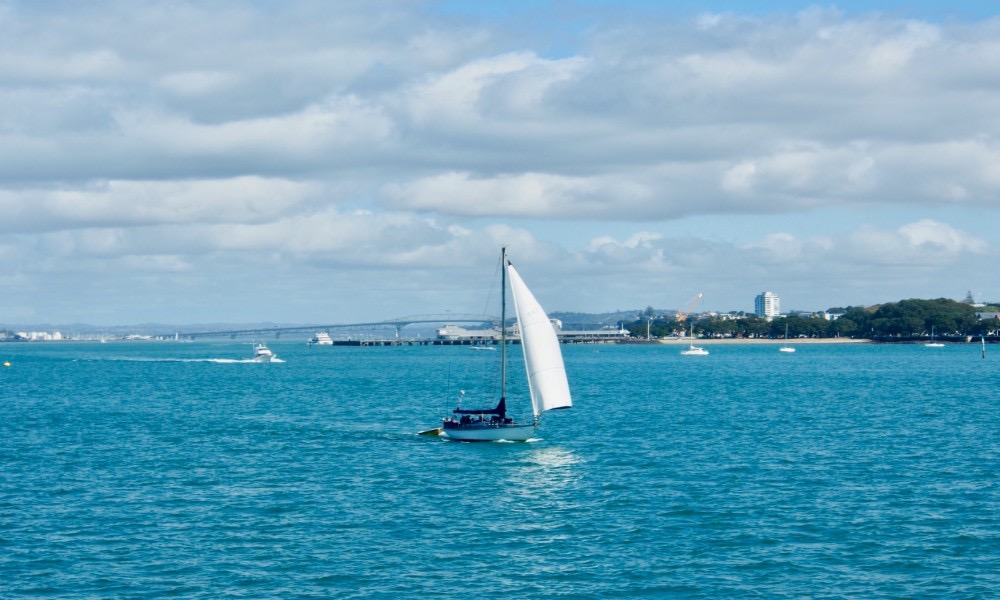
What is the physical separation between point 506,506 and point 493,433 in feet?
78.3

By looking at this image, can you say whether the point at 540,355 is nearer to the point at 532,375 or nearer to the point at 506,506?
the point at 532,375

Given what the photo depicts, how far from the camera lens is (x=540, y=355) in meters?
76.5

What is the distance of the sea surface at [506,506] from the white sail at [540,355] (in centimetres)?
349

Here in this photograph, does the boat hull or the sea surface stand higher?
the boat hull

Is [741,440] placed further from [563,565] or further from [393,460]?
[563,565]

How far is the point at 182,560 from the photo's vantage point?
41.8 metres

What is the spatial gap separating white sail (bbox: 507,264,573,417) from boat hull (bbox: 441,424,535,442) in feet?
5.19

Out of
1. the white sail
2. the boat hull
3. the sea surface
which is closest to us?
the sea surface

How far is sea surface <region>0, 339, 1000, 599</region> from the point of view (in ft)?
129

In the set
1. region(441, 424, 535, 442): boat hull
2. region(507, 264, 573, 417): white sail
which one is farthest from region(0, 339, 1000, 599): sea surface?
region(507, 264, 573, 417): white sail

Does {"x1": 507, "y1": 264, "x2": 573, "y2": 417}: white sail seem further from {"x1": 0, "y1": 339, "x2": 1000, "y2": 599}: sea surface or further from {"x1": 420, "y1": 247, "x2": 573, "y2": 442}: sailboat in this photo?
{"x1": 0, "y1": 339, "x2": 1000, "y2": 599}: sea surface

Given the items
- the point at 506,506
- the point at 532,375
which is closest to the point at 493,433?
the point at 532,375

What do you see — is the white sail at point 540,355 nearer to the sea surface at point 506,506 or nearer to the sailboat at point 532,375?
the sailboat at point 532,375

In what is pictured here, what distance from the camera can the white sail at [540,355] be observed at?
3017 inches
